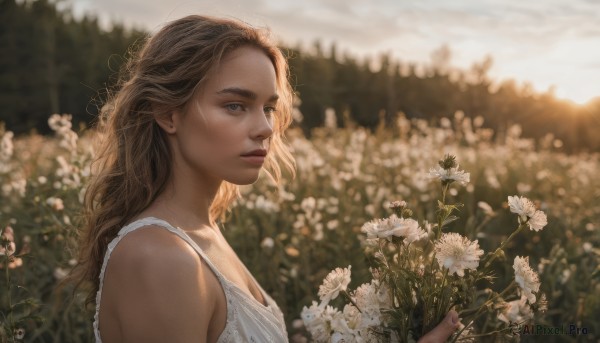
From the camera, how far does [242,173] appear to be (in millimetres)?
1883

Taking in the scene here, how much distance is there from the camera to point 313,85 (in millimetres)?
41281

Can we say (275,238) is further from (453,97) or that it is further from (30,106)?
(453,97)

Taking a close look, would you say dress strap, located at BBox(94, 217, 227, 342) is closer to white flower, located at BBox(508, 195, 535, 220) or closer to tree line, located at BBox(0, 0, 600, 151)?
Result: white flower, located at BBox(508, 195, 535, 220)

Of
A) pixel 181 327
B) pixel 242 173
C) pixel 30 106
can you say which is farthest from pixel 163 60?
pixel 30 106

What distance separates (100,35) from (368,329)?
42432 mm

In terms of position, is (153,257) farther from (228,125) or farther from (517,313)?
(517,313)

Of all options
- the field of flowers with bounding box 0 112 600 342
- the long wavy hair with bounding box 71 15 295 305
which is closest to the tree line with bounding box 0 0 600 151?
the field of flowers with bounding box 0 112 600 342

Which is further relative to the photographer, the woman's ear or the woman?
the woman's ear

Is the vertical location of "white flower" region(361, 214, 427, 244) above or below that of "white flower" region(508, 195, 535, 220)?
below

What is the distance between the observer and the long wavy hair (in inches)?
75.5

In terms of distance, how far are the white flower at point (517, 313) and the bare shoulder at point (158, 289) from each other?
82 centimetres

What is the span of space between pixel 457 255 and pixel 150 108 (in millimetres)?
1090

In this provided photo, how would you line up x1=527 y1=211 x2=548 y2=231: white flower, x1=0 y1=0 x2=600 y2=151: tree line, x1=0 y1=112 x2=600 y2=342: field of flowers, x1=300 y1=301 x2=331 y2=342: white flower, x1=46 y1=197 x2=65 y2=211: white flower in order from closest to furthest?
x1=527 y1=211 x2=548 y2=231: white flower → x1=300 y1=301 x2=331 y2=342: white flower → x1=46 y1=197 x2=65 y2=211: white flower → x1=0 y1=112 x2=600 y2=342: field of flowers → x1=0 y1=0 x2=600 y2=151: tree line

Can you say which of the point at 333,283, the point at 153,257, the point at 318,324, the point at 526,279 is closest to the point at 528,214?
the point at 526,279
